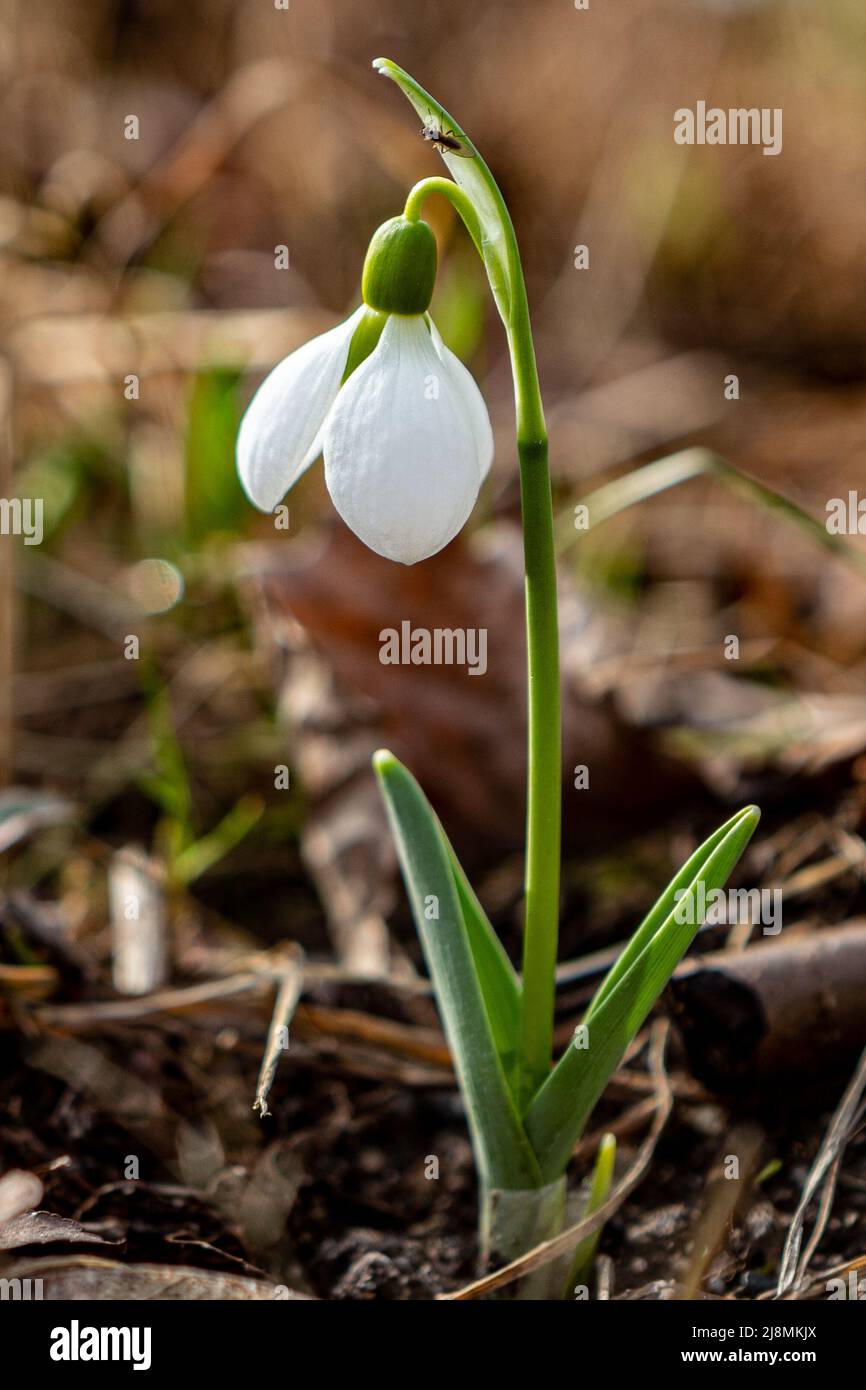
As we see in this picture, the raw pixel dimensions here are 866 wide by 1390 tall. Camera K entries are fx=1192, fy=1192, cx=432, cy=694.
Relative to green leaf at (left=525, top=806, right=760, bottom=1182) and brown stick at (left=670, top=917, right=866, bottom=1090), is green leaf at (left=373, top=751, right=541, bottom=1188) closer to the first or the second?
green leaf at (left=525, top=806, right=760, bottom=1182)

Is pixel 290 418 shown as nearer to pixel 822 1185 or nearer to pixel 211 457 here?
pixel 822 1185

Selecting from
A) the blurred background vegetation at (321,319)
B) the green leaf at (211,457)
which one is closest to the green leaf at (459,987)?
the blurred background vegetation at (321,319)

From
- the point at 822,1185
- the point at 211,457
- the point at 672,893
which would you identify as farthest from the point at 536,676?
the point at 211,457

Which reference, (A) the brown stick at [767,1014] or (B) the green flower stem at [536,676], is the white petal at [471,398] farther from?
(A) the brown stick at [767,1014]

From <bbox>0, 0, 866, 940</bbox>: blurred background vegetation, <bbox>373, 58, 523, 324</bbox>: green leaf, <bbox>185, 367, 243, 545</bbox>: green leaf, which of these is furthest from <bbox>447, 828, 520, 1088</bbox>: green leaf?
<bbox>185, 367, 243, 545</bbox>: green leaf
